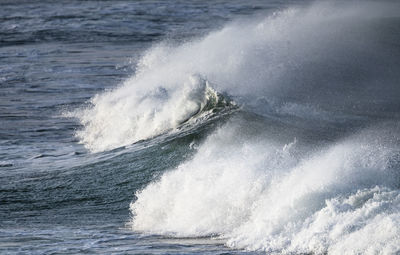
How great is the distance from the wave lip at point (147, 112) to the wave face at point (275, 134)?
0.14ft

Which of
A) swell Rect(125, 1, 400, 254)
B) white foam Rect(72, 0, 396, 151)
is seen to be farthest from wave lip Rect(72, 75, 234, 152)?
swell Rect(125, 1, 400, 254)

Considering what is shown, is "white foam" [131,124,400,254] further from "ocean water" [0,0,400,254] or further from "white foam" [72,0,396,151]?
"white foam" [72,0,396,151]

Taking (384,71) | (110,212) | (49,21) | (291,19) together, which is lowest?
(110,212)

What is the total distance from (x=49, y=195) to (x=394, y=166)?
18.6 ft

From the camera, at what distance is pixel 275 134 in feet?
50.6

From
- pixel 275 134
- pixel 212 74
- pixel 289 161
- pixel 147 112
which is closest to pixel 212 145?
pixel 275 134

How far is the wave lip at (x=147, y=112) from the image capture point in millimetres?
17906

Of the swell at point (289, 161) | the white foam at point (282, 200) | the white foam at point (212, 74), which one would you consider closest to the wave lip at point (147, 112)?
the white foam at point (212, 74)

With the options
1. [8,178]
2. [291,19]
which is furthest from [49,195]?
[291,19]

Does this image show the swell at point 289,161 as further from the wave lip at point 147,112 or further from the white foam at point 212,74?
the wave lip at point 147,112

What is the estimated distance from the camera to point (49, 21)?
151ft

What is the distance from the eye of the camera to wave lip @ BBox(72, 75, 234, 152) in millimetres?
17906

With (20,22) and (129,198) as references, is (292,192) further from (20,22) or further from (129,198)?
(20,22)

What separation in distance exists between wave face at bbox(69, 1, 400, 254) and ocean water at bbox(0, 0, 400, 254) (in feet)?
0.10
